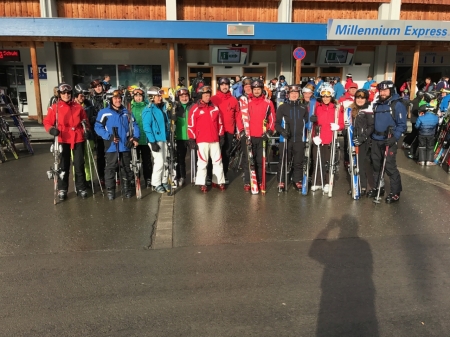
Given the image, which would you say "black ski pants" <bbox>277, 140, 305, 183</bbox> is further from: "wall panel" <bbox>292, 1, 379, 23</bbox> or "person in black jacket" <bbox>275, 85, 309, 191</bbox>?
"wall panel" <bbox>292, 1, 379, 23</bbox>

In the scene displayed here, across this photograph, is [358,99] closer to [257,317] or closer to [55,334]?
[257,317]

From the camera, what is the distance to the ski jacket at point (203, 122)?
7.03 metres

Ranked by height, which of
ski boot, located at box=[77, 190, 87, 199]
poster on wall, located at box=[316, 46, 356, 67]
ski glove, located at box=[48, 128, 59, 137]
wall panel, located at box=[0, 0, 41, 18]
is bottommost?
ski boot, located at box=[77, 190, 87, 199]

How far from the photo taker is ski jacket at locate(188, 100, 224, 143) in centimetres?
703

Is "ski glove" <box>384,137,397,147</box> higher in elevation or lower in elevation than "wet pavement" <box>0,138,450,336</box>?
higher

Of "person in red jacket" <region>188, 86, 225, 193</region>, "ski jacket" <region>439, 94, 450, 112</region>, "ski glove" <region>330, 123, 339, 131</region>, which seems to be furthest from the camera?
"ski jacket" <region>439, 94, 450, 112</region>

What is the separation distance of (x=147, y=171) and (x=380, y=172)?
174 inches

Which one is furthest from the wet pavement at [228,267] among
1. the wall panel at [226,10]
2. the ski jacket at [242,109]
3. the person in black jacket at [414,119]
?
the wall panel at [226,10]

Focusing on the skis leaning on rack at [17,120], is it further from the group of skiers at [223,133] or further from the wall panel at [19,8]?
the wall panel at [19,8]

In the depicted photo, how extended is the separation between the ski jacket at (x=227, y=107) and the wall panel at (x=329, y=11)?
38.6 ft

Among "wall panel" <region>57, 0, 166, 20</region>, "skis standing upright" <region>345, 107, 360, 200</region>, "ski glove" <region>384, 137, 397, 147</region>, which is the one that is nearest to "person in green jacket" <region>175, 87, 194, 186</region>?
"skis standing upright" <region>345, 107, 360, 200</region>

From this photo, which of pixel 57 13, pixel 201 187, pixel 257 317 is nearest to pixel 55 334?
pixel 257 317

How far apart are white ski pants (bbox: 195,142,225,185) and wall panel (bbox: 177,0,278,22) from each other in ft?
37.8

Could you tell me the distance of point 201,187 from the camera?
24.2 ft
